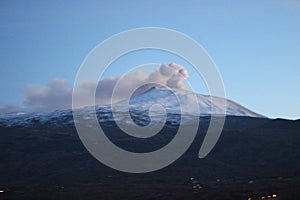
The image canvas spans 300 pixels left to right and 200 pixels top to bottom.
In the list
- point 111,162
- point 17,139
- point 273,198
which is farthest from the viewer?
Result: point 17,139

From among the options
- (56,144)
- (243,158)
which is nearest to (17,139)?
(56,144)

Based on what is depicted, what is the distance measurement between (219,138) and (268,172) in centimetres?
5386

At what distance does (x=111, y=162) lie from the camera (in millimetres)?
153250

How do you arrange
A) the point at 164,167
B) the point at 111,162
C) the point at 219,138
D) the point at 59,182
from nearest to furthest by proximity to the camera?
the point at 59,182, the point at 164,167, the point at 111,162, the point at 219,138

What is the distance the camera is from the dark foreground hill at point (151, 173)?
298ft

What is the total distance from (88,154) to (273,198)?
10672 cm

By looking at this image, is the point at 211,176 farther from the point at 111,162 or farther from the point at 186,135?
the point at 186,135

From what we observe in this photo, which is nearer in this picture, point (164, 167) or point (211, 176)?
point (211, 176)

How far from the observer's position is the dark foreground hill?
90856 millimetres

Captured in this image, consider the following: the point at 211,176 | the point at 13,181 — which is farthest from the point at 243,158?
the point at 13,181

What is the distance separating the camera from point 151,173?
12975cm

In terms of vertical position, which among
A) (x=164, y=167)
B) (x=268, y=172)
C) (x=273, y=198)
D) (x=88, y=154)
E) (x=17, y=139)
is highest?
(x=17, y=139)

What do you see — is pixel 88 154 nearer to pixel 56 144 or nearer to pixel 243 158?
pixel 56 144

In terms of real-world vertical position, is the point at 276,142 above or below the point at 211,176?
above
